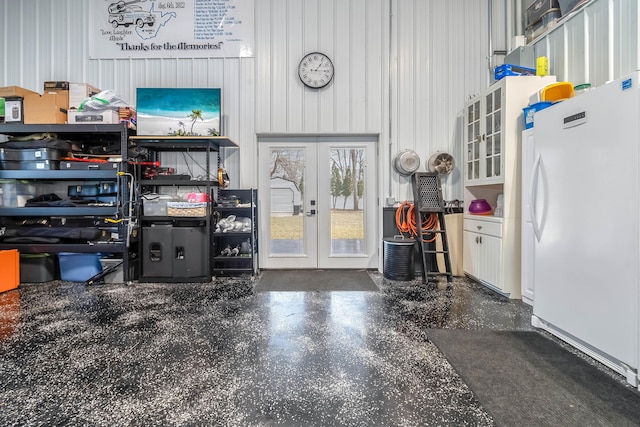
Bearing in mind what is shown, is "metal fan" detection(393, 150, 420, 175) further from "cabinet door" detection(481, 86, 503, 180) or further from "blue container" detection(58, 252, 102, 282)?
"blue container" detection(58, 252, 102, 282)

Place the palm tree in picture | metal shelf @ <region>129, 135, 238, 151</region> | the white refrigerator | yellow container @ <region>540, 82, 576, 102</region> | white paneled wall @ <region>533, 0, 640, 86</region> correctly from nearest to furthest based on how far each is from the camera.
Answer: the white refrigerator < white paneled wall @ <region>533, 0, 640, 86</region> < yellow container @ <region>540, 82, 576, 102</region> < metal shelf @ <region>129, 135, 238, 151</region> < the palm tree in picture

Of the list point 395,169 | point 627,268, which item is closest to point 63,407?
point 627,268

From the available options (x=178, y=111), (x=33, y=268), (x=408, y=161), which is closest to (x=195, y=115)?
(x=178, y=111)

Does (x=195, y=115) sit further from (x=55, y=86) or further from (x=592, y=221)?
(x=592, y=221)

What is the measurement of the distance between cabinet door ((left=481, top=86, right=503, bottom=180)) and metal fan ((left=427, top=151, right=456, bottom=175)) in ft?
2.06

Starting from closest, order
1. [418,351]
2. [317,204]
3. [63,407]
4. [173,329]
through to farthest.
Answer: [63,407]
[418,351]
[173,329]
[317,204]

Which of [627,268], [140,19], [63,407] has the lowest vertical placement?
[63,407]

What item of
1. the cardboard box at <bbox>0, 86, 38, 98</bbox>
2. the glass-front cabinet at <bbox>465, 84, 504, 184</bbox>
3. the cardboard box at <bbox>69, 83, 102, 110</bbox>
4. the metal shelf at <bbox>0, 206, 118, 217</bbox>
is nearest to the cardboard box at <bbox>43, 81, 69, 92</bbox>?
the cardboard box at <bbox>69, 83, 102, 110</bbox>

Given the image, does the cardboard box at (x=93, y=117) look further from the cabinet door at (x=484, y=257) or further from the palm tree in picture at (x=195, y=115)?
the cabinet door at (x=484, y=257)

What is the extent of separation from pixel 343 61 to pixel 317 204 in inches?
81.5

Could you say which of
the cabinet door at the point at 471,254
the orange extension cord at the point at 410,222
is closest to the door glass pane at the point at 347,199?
the orange extension cord at the point at 410,222

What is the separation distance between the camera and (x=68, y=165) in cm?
388

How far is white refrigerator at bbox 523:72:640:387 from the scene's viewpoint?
1.69 m

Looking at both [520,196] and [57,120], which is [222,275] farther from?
[520,196]
